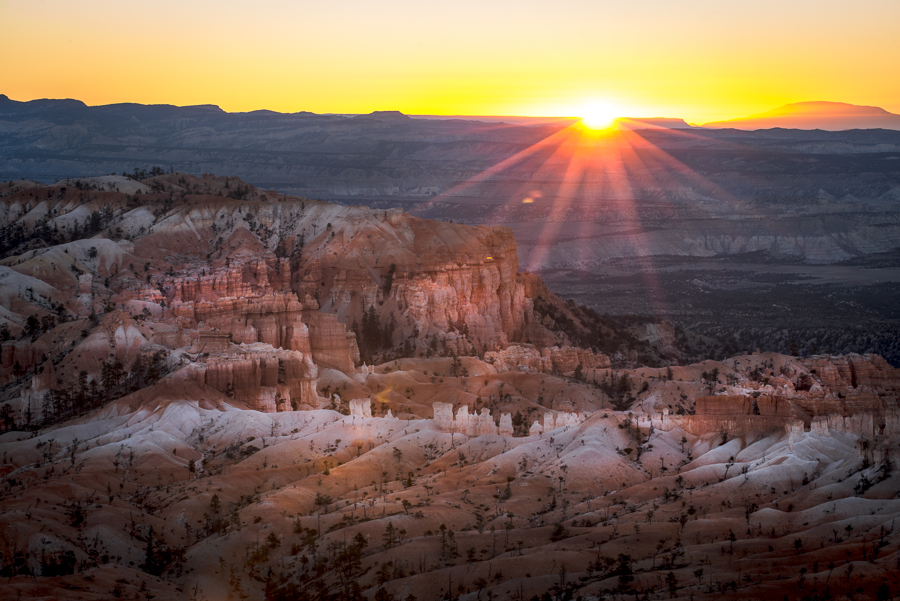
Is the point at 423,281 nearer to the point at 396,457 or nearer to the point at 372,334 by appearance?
the point at 372,334

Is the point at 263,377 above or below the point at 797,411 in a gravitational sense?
below

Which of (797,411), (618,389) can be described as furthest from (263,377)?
(797,411)

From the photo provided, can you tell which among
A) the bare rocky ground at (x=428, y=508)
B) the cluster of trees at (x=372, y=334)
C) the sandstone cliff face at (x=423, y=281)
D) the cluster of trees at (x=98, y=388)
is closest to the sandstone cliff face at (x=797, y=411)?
the bare rocky ground at (x=428, y=508)

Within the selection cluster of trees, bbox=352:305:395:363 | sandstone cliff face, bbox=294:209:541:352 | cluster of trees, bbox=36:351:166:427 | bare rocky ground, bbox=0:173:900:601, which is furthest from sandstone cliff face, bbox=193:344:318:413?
sandstone cliff face, bbox=294:209:541:352

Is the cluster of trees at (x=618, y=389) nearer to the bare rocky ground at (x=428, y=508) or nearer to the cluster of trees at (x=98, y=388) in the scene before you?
the bare rocky ground at (x=428, y=508)

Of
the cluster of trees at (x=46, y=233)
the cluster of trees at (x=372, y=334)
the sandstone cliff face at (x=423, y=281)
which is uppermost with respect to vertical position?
the cluster of trees at (x=46, y=233)

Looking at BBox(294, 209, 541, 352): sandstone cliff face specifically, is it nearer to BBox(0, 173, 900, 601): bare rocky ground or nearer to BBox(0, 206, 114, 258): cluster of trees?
BBox(0, 173, 900, 601): bare rocky ground

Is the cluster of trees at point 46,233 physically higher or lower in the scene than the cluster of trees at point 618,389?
higher

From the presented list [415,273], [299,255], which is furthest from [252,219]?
[415,273]

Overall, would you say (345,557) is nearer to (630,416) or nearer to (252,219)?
(630,416)
